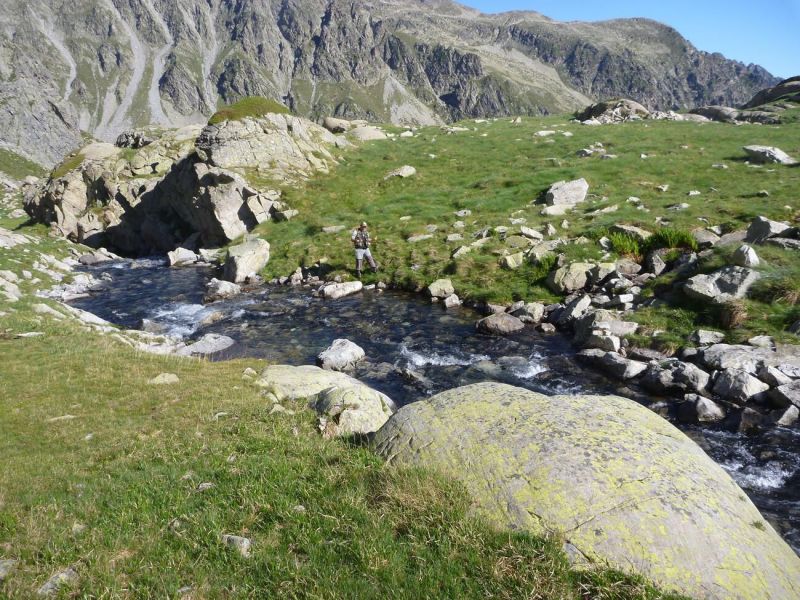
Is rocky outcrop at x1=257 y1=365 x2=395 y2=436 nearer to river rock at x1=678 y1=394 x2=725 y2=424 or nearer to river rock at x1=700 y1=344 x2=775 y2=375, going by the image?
river rock at x1=678 y1=394 x2=725 y2=424

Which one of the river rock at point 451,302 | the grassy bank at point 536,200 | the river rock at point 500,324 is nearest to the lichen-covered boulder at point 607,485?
the river rock at point 500,324

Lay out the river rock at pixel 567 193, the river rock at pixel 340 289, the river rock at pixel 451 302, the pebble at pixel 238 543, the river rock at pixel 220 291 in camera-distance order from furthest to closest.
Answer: the river rock at pixel 567 193 → the river rock at pixel 220 291 → the river rock at pixel 340 289 → the river rock at pixel 451 302 → the pebble at pixel 238 543

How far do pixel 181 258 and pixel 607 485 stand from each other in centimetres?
4106

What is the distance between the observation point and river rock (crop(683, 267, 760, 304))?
17.8 m

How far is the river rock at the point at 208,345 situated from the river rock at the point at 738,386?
19.6 meters

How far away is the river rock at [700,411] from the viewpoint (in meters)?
13.0

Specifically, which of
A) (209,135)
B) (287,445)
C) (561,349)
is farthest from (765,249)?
(209,135)

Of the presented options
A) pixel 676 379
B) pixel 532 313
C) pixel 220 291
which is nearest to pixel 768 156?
pixel 532 313

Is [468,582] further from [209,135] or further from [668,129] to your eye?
[668,129]

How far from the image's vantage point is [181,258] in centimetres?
4012

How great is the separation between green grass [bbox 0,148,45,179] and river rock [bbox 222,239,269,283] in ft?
522

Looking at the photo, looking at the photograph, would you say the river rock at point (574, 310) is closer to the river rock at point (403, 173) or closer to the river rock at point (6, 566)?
the river rock at point (6, 566)

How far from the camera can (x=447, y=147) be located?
56.5 meters

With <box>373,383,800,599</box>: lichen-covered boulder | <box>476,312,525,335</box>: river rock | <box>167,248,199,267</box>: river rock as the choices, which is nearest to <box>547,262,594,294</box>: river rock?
<box>476,312,525,335</box>: river rock
